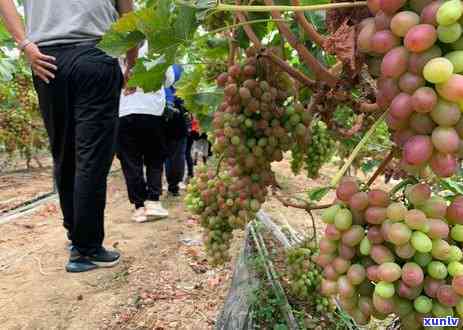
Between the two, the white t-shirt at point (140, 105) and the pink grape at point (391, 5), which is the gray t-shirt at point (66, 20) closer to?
the white t-shirt at point (140, 105)

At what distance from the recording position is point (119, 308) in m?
2.41

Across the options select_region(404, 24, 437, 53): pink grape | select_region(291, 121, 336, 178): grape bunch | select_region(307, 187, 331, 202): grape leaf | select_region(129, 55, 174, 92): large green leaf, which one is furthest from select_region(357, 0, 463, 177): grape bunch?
select_region(291, 121, 336, 178): grape bunch

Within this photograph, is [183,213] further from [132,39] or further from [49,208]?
[132,39]

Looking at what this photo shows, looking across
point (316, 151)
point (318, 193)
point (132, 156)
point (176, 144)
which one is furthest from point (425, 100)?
point (176, 144)

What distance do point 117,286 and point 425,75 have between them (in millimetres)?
2428

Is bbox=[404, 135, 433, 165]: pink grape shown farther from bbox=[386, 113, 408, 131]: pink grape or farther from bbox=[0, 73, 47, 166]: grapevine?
bbox=[0, 73, 47, 166]: grapevine

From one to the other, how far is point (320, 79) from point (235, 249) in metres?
2.38

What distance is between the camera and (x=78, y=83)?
8.01 feet

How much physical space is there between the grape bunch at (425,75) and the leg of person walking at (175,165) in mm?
4445

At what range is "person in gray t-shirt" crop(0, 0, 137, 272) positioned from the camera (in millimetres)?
2400

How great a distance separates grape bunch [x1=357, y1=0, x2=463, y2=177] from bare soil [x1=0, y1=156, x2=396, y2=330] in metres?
1.90

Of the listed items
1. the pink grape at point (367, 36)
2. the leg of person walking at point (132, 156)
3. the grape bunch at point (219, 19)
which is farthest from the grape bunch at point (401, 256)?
the leg of person walking at point (132, 156)

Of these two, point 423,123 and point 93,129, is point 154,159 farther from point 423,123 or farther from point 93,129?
point 423,123

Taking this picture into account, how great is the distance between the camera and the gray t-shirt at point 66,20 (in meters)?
2.40
